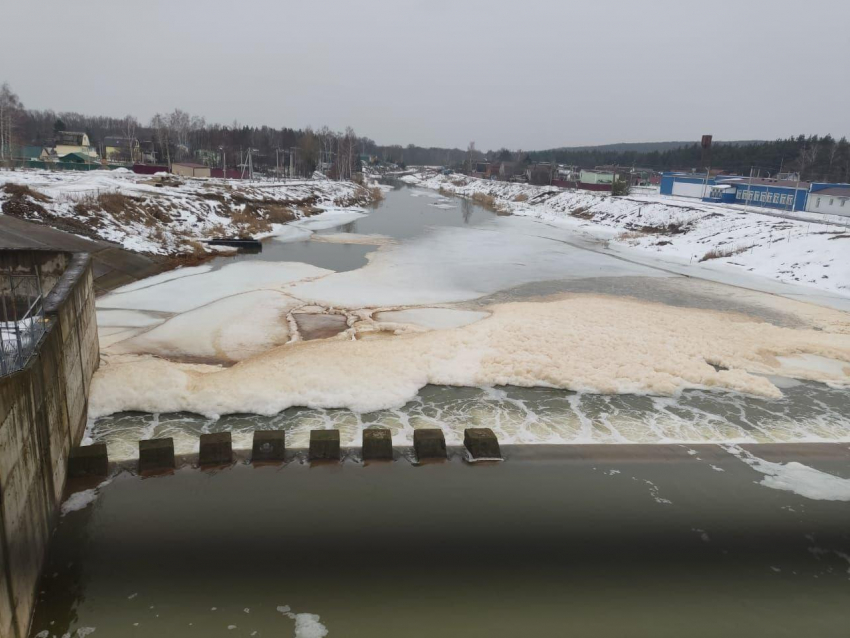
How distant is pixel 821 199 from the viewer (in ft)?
168

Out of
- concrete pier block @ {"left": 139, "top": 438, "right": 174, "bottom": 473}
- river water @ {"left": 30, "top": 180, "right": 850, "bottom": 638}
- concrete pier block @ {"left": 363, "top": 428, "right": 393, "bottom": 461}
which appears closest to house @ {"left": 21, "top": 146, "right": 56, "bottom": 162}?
river water @ {"left": 30, "top": 180, "right": 850, "bottom": 638}

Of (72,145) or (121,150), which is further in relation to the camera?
(121,150)

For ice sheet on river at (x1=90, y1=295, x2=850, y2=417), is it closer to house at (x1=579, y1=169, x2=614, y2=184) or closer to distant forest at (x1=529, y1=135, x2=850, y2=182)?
distant forest at (x1=529, y1=135, x2=850, y2=182)

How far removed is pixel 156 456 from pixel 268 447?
189 cm

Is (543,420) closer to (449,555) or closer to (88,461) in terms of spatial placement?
(449,555)

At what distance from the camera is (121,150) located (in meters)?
107

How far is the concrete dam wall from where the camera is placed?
241 inches

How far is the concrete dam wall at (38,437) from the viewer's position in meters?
6.12

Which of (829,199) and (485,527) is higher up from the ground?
(829,199)

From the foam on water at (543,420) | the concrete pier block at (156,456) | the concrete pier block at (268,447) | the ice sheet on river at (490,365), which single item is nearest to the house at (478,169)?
the ice sheet on river at (490,365)

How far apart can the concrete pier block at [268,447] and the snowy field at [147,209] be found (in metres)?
22.5

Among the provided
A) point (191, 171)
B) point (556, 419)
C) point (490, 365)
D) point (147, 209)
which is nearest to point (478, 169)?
point (191, 171)

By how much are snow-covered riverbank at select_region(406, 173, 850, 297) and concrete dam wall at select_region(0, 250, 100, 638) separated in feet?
105

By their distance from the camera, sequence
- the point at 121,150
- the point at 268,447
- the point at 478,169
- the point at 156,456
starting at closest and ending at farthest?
the point at 156,456
the point at 268,447
the point at 121,150
the point at 478,169
